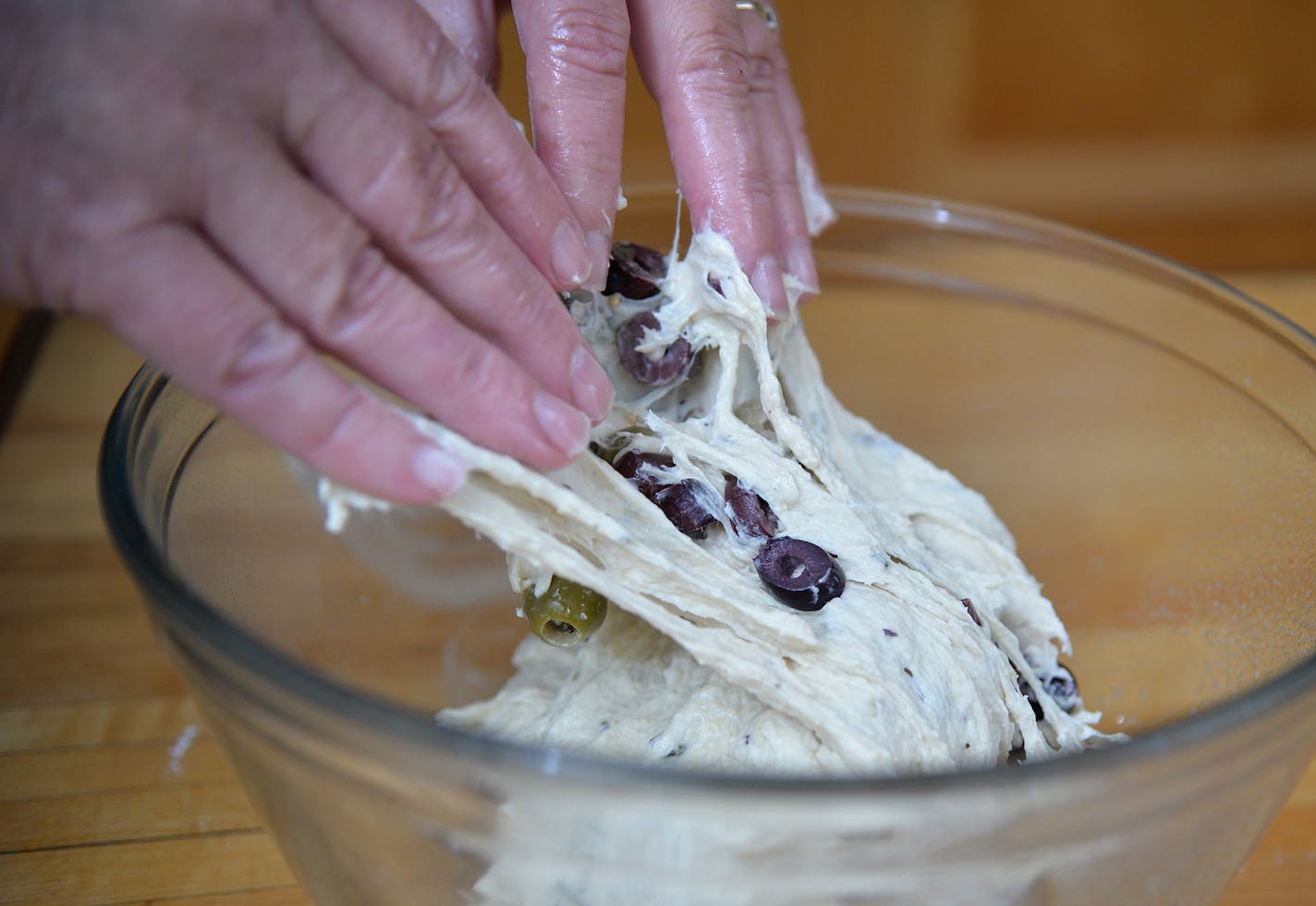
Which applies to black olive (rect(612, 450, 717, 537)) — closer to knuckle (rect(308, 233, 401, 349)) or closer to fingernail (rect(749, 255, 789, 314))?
fingernail (rect(749, 255, 789, 314))

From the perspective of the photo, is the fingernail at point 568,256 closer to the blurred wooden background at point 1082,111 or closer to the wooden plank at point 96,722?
the wooden plank at point 96,722

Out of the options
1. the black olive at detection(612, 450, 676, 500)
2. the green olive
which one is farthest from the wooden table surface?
the black olive at detection(612, 450, 676, 500)

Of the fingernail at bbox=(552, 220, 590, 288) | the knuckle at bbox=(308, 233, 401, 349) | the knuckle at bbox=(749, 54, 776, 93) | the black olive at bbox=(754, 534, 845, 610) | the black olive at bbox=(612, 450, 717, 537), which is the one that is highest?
the knuckle at bbox=(749, 54, 776, 93)

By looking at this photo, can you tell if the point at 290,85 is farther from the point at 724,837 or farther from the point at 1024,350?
the point at 1024,350

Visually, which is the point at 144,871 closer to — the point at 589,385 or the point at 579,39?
the point at 589,385

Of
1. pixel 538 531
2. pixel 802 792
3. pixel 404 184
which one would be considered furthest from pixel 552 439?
pixel 802 792

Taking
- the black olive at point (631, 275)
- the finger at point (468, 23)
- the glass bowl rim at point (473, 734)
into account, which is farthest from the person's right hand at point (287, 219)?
the finger at point (468, 23)
